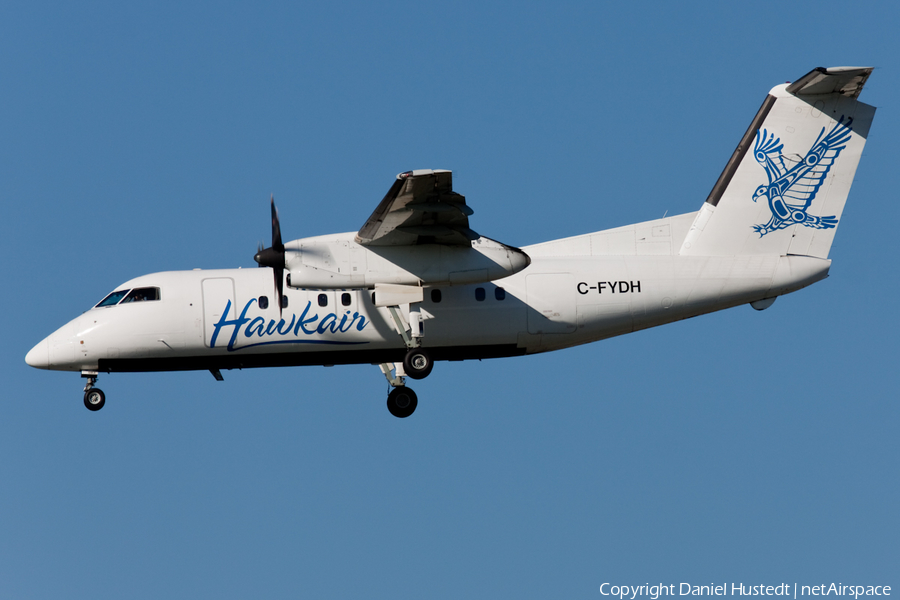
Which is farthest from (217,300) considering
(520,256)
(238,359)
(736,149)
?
(736,149)

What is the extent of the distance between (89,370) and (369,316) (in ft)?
17.5

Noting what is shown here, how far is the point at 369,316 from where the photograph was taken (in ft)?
61.3

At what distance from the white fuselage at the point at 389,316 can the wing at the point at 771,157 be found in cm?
167

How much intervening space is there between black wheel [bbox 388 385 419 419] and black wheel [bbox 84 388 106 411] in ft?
17.7

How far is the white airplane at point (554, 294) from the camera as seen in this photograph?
1867 cm

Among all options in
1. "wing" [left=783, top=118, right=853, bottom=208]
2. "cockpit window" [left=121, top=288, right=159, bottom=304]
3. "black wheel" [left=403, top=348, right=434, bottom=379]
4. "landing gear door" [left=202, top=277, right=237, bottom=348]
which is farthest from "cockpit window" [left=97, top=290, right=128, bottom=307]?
"wing" [left=783, top=118, right=853, bottom=208]

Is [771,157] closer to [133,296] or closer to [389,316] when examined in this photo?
[389,316]

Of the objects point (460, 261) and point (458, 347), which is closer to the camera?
point (460, 261)

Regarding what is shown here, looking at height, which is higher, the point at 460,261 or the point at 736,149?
the point at 736,149

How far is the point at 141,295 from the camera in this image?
18.9 m

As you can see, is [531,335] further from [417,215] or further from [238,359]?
[238,359]

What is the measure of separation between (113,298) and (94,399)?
191cm

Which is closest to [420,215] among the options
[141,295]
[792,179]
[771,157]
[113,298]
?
[141,295]

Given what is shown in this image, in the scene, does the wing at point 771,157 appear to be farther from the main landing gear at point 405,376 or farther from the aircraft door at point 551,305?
the main landing gear at point 405,376
